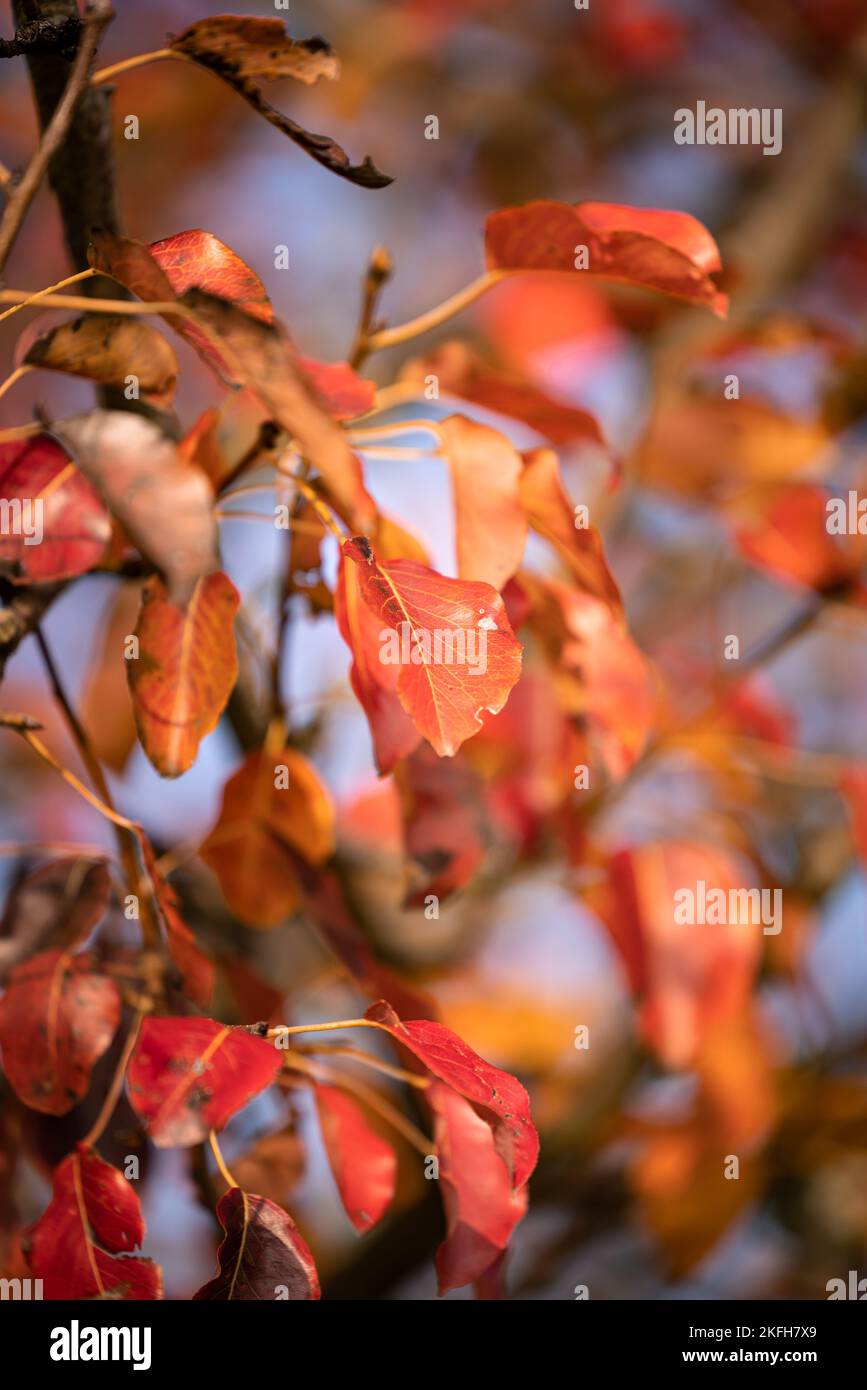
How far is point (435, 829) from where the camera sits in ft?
2.22

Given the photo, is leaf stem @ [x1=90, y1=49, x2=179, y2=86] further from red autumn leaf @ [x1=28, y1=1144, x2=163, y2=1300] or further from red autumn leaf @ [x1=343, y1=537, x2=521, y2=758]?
red autumn leaf @ [x1=28, y1=1144, x2=163, y2=1300]

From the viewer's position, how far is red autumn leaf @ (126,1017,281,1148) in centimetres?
44

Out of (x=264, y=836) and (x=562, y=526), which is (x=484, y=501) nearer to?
(x=562, y=526)

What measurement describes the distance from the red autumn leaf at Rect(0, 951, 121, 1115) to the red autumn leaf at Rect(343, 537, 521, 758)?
0.85 ft

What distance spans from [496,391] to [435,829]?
0.89 feet

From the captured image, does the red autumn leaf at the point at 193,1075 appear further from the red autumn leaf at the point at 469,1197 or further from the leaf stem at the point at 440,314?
the leaf stem at the point at 440,314

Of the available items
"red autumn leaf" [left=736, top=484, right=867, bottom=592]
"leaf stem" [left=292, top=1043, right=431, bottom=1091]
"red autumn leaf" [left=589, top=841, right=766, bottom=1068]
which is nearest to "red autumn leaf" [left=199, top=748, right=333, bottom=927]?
"leaf stem" [left=292, top=1043, right=431, bottom=1091]

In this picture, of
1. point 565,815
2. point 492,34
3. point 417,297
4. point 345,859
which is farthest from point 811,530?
point 492,34

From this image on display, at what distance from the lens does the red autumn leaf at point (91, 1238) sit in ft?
1.60

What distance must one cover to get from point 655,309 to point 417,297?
65 centimetres

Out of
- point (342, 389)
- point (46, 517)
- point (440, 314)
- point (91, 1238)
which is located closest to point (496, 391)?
point (440, 314)

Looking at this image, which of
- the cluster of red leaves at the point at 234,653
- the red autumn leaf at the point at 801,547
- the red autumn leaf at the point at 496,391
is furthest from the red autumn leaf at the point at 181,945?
the red autumn leaf at the point at 801,547
